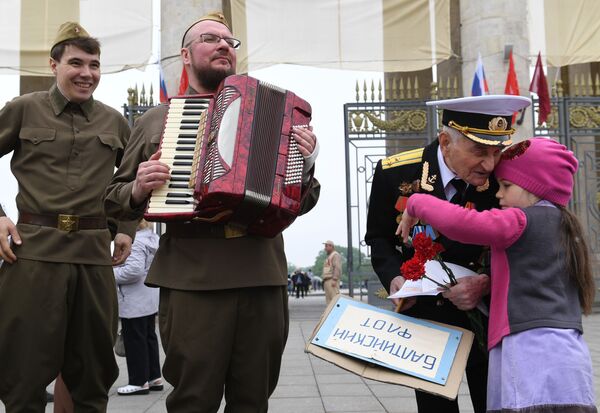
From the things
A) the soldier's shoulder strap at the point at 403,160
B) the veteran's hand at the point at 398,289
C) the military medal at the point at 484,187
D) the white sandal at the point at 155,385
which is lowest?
the white sandal at the point at 155,385

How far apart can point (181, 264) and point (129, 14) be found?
1334cm

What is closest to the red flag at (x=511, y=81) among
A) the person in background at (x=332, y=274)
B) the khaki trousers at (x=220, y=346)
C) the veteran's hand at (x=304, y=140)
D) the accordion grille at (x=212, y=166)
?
the person in background at (x=332, y=274)

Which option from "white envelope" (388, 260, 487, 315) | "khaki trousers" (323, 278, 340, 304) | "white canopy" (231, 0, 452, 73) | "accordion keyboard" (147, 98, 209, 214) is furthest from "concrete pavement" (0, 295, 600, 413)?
"white canopy" (231, 0, 452, 73)

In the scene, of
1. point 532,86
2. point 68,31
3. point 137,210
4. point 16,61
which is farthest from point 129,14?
point 137,210

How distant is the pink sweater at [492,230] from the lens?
242cm

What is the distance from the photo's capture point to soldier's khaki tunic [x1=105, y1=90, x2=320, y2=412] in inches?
105

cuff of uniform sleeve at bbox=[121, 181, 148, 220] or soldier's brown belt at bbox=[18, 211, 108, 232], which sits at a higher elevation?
cuff of uniform sleeve at bbox=[121, 181, 148, 220]

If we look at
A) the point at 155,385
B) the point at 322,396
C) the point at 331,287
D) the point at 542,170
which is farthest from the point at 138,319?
the point at 331,287

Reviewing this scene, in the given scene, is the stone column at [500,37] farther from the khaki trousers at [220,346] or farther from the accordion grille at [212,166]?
the accordion grille at [212,166]

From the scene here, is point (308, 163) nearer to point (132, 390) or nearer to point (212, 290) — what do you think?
point (212, 290)

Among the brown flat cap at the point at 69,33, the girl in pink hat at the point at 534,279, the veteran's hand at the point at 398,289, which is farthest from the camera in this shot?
the brown flat cap at the point at 69,33

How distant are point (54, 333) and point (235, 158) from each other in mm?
1444

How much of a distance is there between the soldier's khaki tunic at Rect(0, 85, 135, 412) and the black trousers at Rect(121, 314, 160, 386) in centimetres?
260

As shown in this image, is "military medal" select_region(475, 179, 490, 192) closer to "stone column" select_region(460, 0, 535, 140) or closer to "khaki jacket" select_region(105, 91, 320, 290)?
"khaki jacket" select_region(105, 91, 320, 290)
